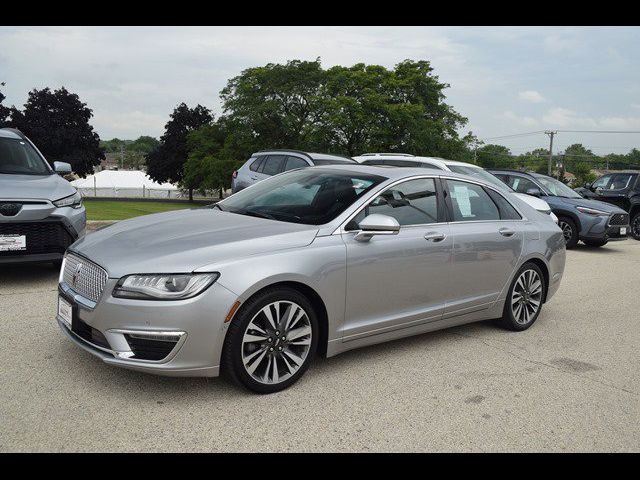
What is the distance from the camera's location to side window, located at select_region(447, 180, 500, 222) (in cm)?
511

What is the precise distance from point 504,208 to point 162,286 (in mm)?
3499

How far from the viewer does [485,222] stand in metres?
5.28

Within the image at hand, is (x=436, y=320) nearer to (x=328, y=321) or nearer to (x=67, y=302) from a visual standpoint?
(x=328, y=321)

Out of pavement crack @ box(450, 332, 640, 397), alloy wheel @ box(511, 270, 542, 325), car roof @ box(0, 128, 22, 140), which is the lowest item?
pavement crack @ box(450, 332, 640, 397)

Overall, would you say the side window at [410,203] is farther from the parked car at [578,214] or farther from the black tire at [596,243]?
the black tire at [596,243]

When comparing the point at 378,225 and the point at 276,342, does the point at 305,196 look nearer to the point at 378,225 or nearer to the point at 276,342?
the point at 378,225

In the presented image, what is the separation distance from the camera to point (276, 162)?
13102 millimetres

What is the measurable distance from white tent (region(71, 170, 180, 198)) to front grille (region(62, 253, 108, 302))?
255 ft

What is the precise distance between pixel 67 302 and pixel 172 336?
0.95m

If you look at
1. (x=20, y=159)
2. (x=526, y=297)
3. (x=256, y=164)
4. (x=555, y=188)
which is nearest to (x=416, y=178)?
(x=526, y=297)

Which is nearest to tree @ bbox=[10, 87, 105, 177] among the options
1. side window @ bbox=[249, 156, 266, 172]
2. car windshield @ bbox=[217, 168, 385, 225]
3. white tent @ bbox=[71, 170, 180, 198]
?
white tent @ bbox=[71, 170, 180, 198]

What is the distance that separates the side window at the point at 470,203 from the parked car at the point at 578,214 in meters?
7.91

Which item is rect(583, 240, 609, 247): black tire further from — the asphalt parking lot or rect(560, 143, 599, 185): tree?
rect(560, 143, 599, 185): tree

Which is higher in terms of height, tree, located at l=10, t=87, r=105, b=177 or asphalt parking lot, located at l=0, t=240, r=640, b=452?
tree, located at l=10, t=87, r=105, b=177
